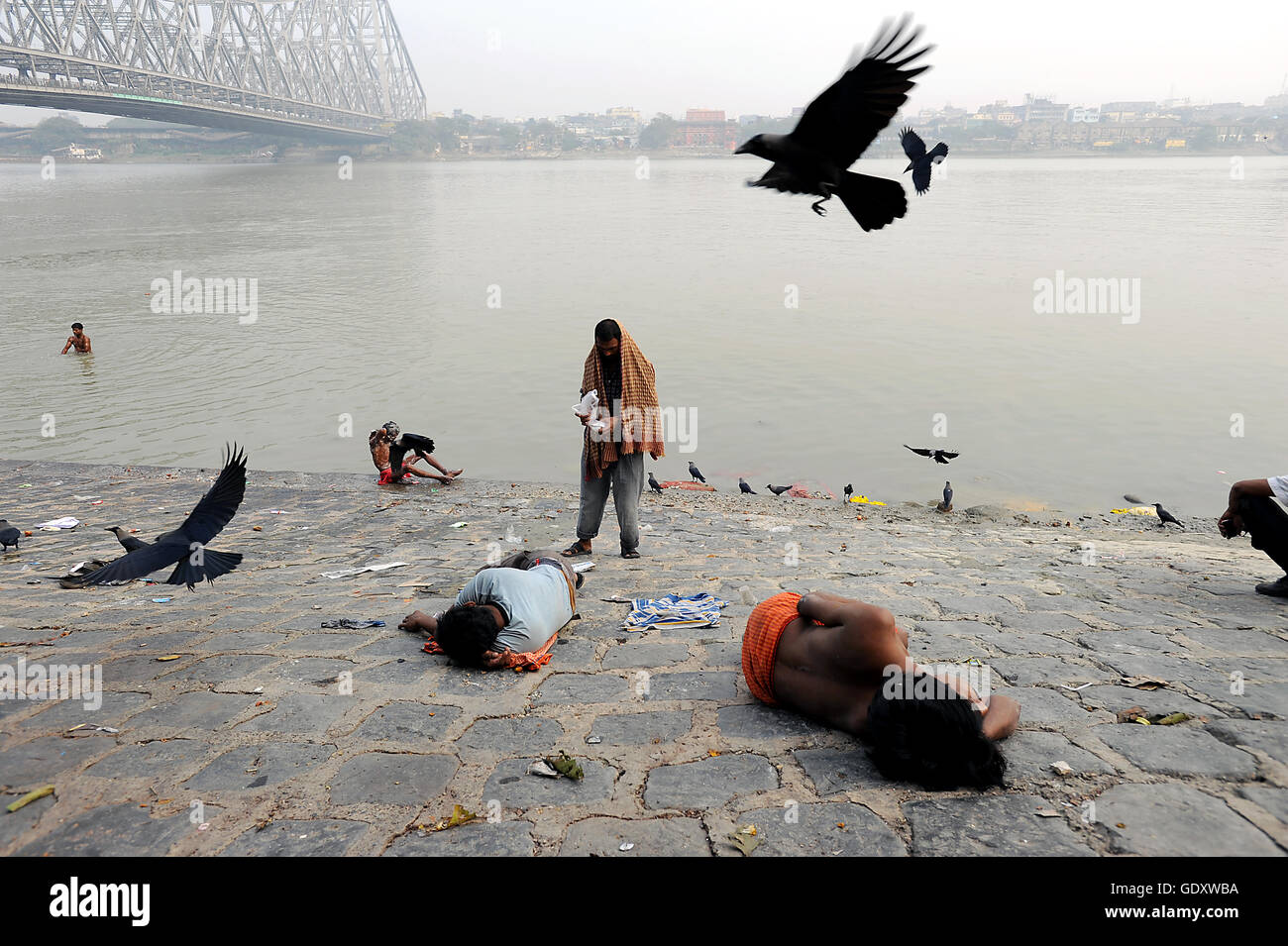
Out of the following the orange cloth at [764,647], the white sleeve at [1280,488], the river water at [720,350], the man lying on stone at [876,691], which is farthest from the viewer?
the river water at [720,350]

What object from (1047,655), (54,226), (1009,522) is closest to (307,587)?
(1047,655)

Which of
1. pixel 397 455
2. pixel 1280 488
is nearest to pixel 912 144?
pixel 1280 488

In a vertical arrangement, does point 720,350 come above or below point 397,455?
above

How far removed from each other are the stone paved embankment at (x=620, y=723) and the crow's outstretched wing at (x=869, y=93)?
189cm

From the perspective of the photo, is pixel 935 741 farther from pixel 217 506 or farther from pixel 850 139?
pixel 217 506

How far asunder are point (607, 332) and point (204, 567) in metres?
2.48

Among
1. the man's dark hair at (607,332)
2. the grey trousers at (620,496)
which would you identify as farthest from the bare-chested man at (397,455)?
the man's dark hair at (607,332)

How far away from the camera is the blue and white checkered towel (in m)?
3.87

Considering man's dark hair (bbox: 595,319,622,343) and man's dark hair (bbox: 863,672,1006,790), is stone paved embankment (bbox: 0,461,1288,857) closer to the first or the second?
man's dark hair (bbox: 863,672,1006,790)

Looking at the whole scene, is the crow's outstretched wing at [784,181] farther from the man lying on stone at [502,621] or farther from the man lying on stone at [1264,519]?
the man lying on stone at [1264,519]

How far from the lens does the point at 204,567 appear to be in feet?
10.4

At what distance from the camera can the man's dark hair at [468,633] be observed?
10.7 ft

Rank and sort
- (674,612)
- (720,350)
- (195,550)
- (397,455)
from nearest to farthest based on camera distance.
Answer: (195,550), (674,612), (397,455), (720,350)

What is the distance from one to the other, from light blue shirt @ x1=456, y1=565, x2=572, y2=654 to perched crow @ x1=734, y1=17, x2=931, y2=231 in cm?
186
